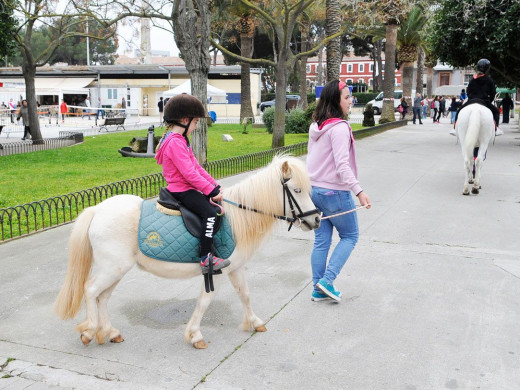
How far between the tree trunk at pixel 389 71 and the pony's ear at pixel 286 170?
2547 centimetres

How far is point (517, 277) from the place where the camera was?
5621 millimetres

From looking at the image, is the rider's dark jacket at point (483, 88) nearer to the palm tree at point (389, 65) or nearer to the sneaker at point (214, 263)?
the sneaker at point (214, 263)

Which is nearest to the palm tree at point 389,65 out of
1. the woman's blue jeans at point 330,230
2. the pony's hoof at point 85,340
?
the woman's blue jeans at point 330,230

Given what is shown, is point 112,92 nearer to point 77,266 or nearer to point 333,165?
point 333,165

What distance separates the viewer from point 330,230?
503 cm

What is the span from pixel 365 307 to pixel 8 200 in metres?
7.77

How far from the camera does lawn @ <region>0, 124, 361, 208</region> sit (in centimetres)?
1105

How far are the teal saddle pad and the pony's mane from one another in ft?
0.61

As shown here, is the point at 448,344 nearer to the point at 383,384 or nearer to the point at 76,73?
the point at 383,384

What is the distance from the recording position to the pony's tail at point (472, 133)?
988 centimetres

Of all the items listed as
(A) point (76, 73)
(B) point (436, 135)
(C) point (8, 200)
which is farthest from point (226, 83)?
(C) point (8, 200)

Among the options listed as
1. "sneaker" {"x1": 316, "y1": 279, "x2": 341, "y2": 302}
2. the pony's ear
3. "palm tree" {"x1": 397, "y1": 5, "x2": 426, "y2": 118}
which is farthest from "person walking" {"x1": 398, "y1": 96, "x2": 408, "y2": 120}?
the pony's ear

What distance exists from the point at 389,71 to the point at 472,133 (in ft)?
63.3

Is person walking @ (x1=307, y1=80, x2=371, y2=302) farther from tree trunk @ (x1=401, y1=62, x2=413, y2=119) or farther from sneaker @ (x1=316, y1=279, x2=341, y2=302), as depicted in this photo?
tree trunk @ (x1=401, y1=62, x2=413, y2=119)
